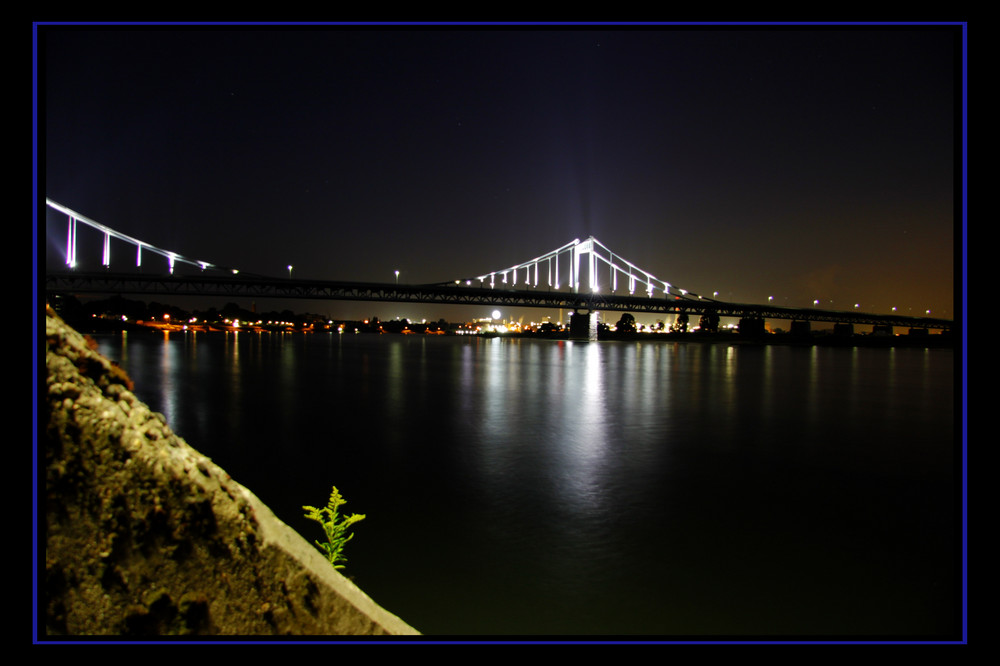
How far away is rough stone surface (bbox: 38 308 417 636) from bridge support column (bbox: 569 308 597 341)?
7610 centimetres

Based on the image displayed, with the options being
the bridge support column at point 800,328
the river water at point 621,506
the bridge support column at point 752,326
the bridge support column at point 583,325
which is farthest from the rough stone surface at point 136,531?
the bridge support column at point 800,328

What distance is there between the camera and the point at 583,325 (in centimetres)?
8081

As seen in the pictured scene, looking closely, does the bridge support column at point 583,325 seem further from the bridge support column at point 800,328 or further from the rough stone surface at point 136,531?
the rough stone surface at point 136,531

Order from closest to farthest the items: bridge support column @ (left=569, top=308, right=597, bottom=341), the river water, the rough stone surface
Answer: the rough stone surface
the river water
bridge support column @ (left=569, top=308, right=597, bottom=341)

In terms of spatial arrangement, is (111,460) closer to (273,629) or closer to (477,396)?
(273,629)

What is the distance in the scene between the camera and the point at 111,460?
194 centimetres

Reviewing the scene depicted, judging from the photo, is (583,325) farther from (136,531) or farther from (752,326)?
(136,531)

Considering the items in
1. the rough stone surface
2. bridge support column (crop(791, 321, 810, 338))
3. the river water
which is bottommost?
the river water

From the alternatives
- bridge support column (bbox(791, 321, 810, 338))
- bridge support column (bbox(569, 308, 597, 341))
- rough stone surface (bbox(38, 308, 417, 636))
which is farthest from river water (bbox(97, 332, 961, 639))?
bridge support column (bbox(791, 321, 810, 338))

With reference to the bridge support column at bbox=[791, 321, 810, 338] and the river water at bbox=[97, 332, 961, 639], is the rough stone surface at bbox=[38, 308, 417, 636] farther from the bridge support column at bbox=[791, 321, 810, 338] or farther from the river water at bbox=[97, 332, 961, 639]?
the bridge support column at bbox=[791, 321, 810, 338]

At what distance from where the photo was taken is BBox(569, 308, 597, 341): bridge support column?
78.7 m

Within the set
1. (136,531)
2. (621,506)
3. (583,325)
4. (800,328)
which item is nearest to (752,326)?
(800,328)
